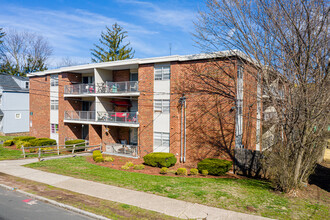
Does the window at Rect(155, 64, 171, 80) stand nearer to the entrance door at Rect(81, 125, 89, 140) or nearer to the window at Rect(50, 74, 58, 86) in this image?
the entrance door at Rect(81, 125, 89, 140)

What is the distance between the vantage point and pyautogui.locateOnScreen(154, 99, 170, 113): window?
17938 mm

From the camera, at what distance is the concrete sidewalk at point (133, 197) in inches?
321

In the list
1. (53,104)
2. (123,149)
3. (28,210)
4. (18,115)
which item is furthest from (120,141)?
(18,115)

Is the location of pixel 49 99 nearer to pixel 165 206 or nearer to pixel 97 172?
pixel 97 172

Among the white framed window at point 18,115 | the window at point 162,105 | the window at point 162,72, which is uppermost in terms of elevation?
the window at point 162,72

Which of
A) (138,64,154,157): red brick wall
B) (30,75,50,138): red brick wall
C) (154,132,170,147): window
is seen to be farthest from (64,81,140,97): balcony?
(30,75,50,138): red brick wall

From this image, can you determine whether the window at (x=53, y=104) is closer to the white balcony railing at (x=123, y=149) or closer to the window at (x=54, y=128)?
the window at (x=54, y=128)

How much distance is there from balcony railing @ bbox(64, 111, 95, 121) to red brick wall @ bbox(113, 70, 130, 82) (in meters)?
4.04

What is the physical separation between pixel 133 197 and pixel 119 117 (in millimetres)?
11564

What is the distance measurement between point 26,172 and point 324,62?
53.9 feet

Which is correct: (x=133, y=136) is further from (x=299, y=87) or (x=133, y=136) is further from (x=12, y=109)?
(x=12, y=109)

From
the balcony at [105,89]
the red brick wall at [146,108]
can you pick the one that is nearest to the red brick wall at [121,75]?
the balcony at [105,89]

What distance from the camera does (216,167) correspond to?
47.5 ft

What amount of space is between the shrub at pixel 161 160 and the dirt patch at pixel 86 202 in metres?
6.84
